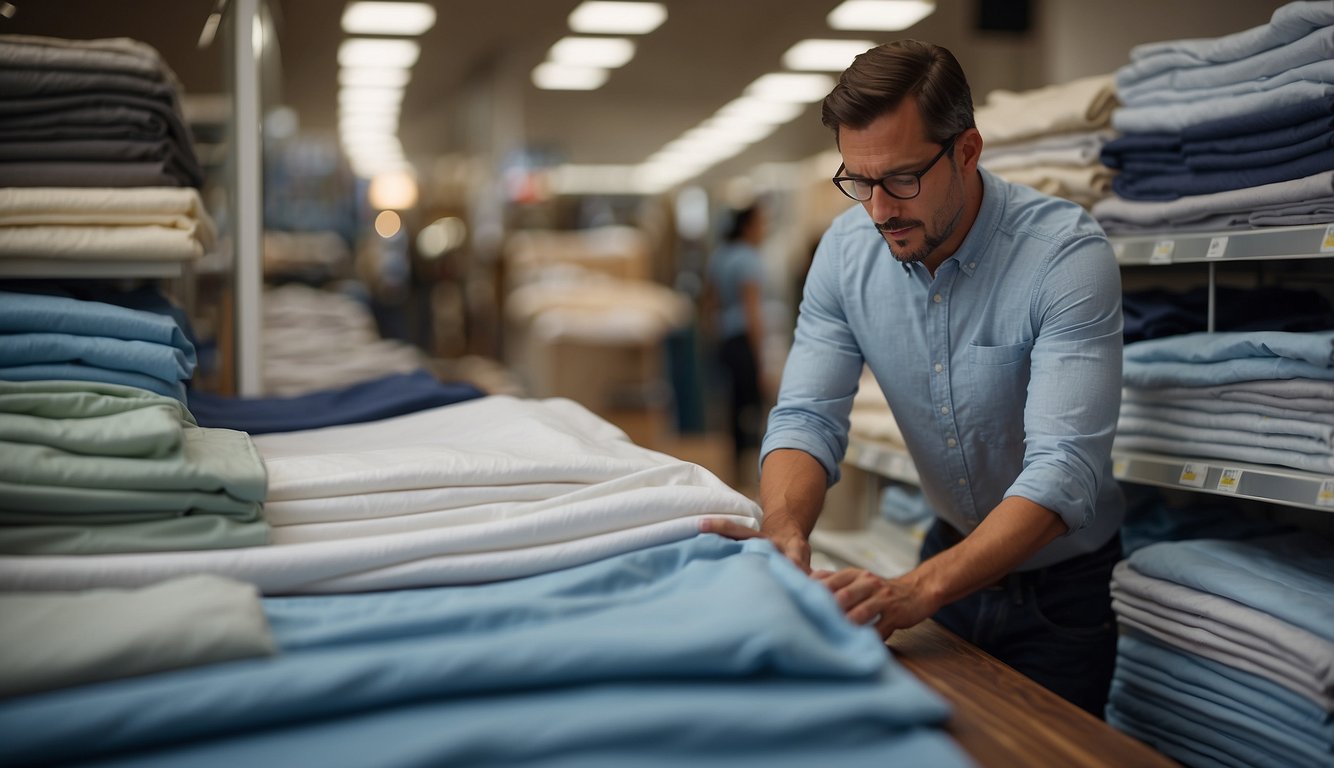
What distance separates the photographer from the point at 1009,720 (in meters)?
1.04

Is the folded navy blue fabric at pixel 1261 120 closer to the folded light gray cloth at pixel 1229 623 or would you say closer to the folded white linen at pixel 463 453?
the folded light gray cloth at pixel 1229 623

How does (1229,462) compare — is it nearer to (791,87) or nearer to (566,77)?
(791,87)

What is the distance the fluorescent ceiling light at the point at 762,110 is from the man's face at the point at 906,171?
10.6m

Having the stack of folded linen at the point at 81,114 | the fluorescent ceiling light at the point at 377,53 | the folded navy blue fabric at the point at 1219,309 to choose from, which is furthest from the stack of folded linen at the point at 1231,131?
the fluorescent ceiling light at the point at 377,53

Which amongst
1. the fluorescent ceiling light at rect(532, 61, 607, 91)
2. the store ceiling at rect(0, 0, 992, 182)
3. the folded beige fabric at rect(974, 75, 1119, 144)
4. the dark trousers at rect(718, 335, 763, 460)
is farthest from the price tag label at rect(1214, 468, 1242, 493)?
the fluorescent ceiling light at rect(532, 61, 607, 91)

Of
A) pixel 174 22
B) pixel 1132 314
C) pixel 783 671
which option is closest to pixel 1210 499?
pixel 1132 314

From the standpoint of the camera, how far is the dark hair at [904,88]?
145 centimetres

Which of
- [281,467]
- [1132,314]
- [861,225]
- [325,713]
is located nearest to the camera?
[325,713]

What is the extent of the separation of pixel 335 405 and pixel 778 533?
0.96 meters

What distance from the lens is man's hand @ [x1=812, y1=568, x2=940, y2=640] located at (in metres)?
1.17

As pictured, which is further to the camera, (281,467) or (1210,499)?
(1210,499)

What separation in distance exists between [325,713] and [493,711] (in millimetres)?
117

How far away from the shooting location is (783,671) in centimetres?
84

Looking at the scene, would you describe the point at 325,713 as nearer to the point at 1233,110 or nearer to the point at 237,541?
the point at 237,541
